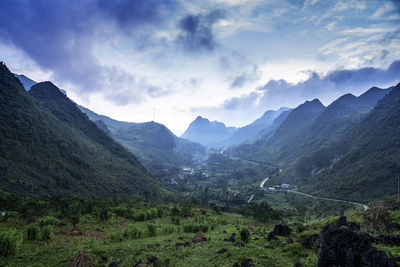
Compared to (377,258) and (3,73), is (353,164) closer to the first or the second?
(377,258)

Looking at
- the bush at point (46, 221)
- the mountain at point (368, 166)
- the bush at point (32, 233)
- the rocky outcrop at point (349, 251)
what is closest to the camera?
the rocky outcrop at point (349, 251)

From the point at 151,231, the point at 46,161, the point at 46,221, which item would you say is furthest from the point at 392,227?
the point at 46,161

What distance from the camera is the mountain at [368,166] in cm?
7981

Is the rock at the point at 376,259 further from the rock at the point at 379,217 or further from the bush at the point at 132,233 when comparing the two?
the bush at the point at 132,233

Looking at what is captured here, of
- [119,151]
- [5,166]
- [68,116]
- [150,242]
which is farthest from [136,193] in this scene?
[68,116]

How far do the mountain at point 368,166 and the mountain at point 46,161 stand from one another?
78950mm

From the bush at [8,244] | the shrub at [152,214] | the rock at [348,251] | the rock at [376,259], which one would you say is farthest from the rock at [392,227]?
the shrub at [152,214]

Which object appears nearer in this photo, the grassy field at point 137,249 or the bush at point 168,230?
the grassy field at point 137,249

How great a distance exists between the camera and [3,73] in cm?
8281

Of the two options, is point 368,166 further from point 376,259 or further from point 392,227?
point 376,259

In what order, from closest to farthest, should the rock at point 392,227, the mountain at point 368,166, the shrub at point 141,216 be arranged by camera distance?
1. the rock at point 392,227
2. the shrub at point 141,216
3. the mountain at point 368,166

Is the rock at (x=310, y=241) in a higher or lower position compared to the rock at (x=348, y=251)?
lower

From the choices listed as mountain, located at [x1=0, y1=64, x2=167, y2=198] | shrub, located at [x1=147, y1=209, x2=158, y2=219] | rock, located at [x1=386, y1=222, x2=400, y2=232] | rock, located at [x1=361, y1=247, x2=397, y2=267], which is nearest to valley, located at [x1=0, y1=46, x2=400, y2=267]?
rock, located at [x1=361, y1=247, x2=397, y2=267]

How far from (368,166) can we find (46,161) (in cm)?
12662
